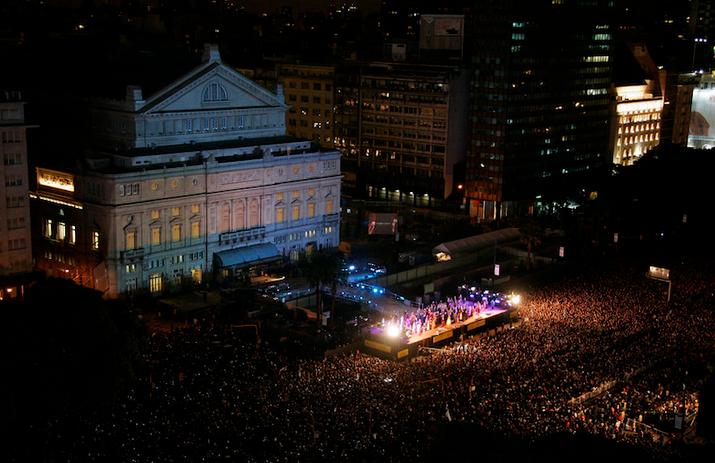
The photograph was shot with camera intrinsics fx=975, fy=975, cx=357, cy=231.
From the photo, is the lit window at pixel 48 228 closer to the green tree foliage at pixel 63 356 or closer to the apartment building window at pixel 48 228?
the apartment building window at pixel 48 228

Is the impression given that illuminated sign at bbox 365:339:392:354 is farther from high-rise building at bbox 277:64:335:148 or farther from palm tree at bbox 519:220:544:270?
high-rise building at bbox 277:64:335:148

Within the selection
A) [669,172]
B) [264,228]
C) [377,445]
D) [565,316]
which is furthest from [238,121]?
[669,172]

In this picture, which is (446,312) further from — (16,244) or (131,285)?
(16,244)

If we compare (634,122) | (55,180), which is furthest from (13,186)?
(634,122)

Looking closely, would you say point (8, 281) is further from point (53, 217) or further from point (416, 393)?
point (416, 393)

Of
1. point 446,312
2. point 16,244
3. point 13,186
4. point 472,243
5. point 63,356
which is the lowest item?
point 446,312

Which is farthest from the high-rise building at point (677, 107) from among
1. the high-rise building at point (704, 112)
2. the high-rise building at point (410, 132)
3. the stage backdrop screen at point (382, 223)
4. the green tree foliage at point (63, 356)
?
the green tree foliage at point (63, 356)
